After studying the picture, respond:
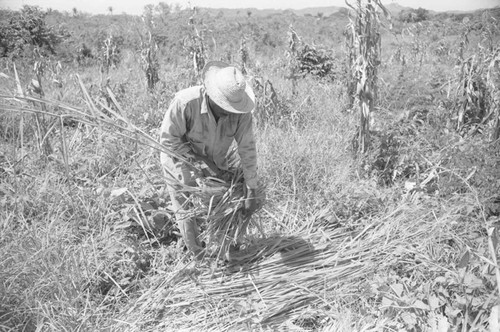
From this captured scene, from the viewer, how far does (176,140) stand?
2.19m

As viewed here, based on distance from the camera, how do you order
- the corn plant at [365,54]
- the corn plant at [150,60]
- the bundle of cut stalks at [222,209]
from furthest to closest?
1. the corn plant at [150,60]
2. the corn plant at [365,54]
3. the bundle of cut stalks at [222,209]

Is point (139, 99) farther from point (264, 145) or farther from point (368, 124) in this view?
point (368, 124)

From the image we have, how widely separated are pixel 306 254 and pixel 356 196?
0.75 metres

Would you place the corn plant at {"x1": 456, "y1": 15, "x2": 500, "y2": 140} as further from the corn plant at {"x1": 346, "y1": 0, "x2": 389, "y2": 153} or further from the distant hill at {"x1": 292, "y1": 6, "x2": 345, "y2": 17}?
the distant hill at {"x1": 292, "y1": 6, "x2": 345, "y2": 17}

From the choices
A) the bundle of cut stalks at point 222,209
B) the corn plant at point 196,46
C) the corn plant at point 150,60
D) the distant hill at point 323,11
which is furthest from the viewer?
the distant hill at point 323,11

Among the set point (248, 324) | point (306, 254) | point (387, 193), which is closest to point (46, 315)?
point (248, 324)

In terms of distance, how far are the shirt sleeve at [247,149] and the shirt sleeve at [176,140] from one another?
13.5 inches

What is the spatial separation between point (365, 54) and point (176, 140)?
2.17 m

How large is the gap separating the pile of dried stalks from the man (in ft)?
0.88

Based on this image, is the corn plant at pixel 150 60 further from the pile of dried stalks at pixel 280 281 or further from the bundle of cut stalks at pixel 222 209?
the pile of dried stalks at pixel 280 281

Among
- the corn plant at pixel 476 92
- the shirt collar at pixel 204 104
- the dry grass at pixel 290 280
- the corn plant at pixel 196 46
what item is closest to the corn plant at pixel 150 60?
the corn plant at pixel 196 46

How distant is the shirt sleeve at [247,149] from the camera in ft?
7.47

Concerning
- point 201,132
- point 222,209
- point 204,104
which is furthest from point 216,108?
point 222,209

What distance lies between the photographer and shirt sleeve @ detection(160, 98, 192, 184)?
2105 mm
